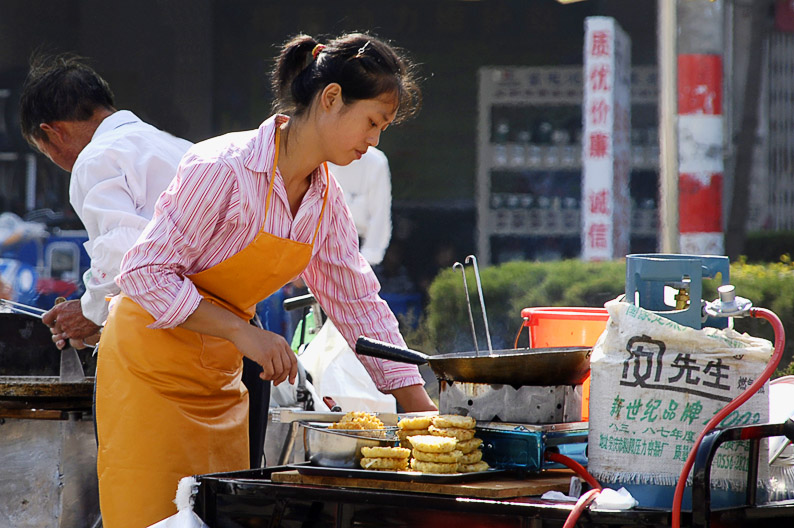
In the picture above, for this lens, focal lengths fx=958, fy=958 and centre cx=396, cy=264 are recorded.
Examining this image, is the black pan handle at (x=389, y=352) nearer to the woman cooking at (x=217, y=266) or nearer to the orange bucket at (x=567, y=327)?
the woman cooking at (x=217, y=266)

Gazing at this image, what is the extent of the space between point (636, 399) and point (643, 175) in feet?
15.4

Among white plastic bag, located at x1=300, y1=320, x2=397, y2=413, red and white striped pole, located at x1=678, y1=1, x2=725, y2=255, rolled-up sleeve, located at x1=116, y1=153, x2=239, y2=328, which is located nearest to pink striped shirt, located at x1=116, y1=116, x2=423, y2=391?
rolled-up sleeve, located at x1=116, y1=153, x2=239, y2=328

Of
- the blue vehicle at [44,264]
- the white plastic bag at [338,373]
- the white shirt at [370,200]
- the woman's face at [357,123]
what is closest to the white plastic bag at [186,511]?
the woman's face at [357,123]

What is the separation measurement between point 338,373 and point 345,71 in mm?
2085

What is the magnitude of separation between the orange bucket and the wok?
0.42m

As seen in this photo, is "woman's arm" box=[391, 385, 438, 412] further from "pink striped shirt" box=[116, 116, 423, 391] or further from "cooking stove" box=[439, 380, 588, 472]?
"cooking stove" box=[439, 380, 588, 472]

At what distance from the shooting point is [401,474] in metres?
1.59

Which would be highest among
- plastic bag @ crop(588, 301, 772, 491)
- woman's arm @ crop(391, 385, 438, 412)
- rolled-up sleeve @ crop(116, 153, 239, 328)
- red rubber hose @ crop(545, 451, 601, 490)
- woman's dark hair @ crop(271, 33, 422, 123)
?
woman's dark hair @ crop(271, 33, 422, 123)

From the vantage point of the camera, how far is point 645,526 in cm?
142

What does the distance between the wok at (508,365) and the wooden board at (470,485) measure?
0.17 meters

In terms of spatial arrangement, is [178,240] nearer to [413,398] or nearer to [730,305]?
[413,398]

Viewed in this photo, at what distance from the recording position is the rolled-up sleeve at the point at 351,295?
225cm

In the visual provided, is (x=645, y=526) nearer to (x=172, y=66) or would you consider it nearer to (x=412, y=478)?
(x=412, y=478)

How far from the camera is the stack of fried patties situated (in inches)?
63.0
